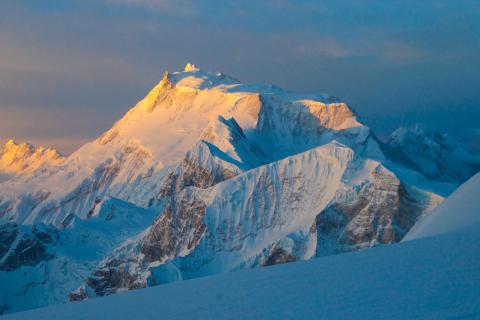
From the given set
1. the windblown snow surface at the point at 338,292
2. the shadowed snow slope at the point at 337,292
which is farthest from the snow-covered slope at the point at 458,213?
the shadowed snow slope at the point at 337,292

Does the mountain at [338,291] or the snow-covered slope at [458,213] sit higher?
the mountain at [338,291]

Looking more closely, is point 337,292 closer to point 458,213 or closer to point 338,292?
point 338,292

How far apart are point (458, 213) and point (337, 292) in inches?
387

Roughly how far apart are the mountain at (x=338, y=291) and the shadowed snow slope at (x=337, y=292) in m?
0.02

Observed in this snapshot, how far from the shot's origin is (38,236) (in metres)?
199

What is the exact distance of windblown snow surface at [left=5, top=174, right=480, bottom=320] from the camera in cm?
1462

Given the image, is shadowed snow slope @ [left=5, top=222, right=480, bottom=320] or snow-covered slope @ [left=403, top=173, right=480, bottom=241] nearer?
shadowed snow slope @ [left=5, top=222, right=480, bottom=320]

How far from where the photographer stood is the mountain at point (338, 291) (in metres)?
14.6

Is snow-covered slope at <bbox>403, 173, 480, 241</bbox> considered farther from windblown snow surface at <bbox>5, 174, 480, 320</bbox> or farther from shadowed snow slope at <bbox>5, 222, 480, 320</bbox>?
shadowed snow slope at <bbox>5, 222, 480, 320</bbox>

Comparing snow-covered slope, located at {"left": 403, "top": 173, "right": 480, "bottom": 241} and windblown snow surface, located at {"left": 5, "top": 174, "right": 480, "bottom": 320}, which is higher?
windblown snow surface, located at {"left": 5, "top": 174, "right": 480, "bottom": 320}

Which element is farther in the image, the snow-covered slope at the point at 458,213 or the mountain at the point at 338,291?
the snow-covered slope at the point at 458,213

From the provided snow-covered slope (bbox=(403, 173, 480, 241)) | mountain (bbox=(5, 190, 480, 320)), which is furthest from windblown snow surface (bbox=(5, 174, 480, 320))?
snow-covered slope (bbox=(403, 173, 480, 241))

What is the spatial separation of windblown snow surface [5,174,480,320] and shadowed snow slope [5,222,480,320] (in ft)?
0.06

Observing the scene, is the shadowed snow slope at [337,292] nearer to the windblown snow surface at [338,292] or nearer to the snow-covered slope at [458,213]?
the windblown snow surface at [338,292]
